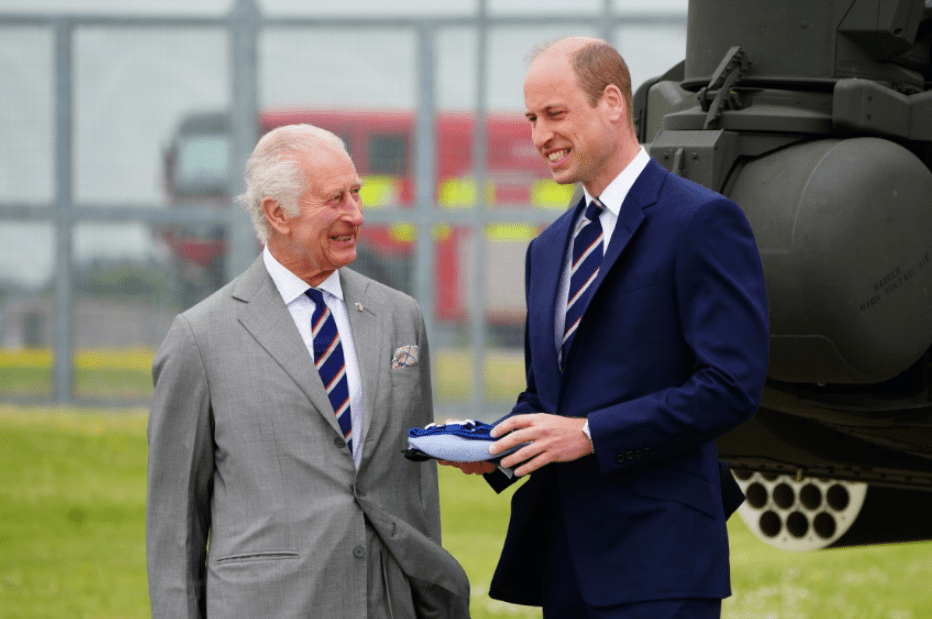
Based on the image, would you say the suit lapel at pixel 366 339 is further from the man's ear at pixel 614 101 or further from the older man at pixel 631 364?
the man's ear at pixel 614 101

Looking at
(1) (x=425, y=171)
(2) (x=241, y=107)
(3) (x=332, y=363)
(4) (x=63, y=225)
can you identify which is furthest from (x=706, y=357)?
(4) (x=63, y=225)

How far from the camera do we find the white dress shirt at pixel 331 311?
8.89ft

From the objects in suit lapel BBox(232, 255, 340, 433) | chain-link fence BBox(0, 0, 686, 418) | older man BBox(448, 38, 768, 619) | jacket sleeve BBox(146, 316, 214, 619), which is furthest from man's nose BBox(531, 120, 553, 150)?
chain-link fence BBox(0, 0, 686, 418)

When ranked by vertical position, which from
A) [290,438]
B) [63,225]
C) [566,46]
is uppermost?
[566,46]

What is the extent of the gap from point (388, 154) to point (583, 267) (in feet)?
26.6

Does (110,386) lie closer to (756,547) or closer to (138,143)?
(138,143)

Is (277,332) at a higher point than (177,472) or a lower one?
higher

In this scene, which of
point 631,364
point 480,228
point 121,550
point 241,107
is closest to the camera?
point 631,364

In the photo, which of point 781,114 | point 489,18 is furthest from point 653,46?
point 781,114

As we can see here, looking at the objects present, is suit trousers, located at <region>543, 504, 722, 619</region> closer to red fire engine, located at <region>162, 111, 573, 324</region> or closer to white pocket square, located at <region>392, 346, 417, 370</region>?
white pocket square, located at <region>392, 346, 417, 370</region>

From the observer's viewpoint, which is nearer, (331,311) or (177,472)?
(177,472)

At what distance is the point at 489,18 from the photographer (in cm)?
1045

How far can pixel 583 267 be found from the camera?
2584mm

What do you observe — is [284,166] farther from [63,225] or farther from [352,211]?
[63,225]
